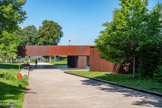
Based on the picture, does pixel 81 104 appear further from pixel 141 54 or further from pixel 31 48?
pixel 31 48

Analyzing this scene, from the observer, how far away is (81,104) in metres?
8.90

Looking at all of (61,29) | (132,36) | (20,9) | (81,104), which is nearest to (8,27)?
(20,9)

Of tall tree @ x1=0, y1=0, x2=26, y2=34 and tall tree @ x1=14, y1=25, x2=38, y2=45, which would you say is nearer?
tall tree @ x1=0, y1=0, x2=26, y2=34

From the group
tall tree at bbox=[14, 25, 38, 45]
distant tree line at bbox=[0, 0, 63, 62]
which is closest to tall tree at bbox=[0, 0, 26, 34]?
distant tree line at bbox=[0, 0, 63, 62]

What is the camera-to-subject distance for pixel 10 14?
97.1 ft

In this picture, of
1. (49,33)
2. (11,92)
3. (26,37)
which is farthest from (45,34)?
(11,92)

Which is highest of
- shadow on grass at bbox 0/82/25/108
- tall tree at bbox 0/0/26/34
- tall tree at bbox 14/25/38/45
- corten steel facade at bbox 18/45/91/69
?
tall tree at bbox 14/25/38/45

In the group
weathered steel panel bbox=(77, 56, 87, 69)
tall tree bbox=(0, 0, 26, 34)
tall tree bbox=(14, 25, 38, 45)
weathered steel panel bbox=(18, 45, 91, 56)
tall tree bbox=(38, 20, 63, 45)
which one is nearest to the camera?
tall tree bbox=(0, 0, 26, 34)

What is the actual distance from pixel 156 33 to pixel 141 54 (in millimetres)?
2355

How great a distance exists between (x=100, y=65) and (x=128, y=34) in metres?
15.3

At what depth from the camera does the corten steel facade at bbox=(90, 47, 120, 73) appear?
30419 mm

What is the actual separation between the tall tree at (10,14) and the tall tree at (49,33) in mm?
60137

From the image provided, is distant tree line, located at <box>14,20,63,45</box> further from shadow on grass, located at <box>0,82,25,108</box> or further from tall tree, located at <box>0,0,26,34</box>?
shadow on grass, located at <box>0,82,25,108</box>

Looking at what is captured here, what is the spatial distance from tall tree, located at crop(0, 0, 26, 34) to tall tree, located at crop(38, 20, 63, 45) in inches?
2368
